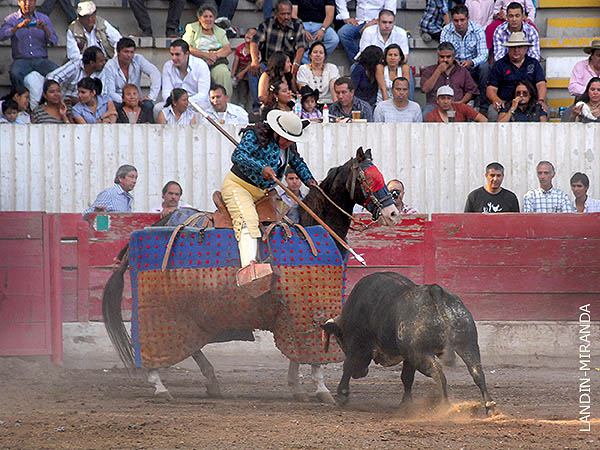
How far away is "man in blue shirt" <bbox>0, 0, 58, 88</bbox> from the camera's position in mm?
10711

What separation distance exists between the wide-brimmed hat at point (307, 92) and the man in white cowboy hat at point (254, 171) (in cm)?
327

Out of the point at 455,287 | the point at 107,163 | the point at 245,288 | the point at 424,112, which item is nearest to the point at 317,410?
the point at 245,288

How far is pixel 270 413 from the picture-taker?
5.78 m

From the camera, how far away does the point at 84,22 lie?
1093cm

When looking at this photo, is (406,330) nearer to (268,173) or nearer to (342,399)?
(342,399)

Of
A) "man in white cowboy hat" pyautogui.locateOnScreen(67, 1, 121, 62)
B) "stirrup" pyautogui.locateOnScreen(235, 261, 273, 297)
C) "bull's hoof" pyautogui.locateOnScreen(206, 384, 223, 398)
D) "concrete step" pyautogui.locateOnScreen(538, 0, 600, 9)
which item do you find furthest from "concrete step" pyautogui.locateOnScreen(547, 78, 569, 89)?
"bull's hoof" pyautogui.locateOnScreen(206, 384, 223, 398)

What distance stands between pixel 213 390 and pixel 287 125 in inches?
71.5

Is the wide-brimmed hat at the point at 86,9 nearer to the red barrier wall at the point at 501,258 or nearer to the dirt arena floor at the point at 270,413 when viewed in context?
the red barrier wall at the point at 501,258

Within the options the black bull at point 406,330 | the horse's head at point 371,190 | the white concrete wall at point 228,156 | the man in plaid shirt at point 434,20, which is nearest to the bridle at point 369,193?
the horse's head at point 371,190

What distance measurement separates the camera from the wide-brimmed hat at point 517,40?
1045cm

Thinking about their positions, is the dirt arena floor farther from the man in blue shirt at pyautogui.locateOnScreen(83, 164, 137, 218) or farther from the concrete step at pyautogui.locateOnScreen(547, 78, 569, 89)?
the concrete step at pyautogui.locateOnScreen(547, 78, 569, 89)

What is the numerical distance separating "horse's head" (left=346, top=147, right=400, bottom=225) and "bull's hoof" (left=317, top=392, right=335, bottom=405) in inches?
45.7

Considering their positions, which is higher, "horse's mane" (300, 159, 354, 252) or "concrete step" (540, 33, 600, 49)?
"concrete step" (540, 33, 600, 49)

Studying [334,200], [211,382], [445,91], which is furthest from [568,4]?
[211,382]
